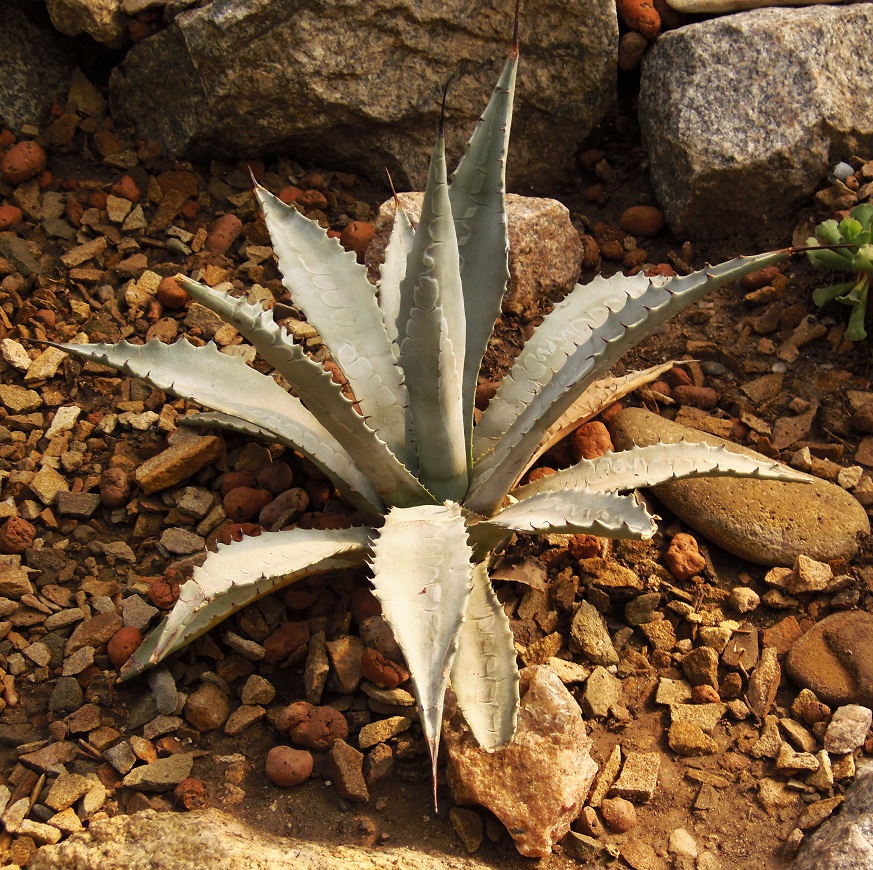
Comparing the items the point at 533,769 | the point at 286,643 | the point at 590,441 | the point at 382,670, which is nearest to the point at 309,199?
the point at 590,441

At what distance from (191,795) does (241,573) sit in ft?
1.44

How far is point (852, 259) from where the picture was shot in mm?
2428

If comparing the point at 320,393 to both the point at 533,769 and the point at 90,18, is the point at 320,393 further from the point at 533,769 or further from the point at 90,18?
the point at 90,18

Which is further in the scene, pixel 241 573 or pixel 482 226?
pixel 482 226

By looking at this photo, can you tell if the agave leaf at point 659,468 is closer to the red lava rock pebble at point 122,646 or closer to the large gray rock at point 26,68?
the red lava rock pebble at point 122,646

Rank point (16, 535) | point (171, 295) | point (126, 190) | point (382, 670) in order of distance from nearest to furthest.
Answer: point (382, 670)
point (16, 535)
point (171, 295)
point (126, 190)

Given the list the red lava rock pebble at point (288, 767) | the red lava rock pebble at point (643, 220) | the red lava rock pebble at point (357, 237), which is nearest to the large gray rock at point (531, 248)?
the red lava rock pebble at point (357, 237)

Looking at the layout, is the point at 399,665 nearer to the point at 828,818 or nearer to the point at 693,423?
the point at 828,818

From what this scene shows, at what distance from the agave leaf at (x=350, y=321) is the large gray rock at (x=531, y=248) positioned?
59 centimetres

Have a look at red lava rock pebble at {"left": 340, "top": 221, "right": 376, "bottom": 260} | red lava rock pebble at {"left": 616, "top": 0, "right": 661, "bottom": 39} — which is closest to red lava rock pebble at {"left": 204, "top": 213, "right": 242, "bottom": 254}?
red lava rock pebble at {"left": 340, "top": 221, "right": 376, "bottom": 260}

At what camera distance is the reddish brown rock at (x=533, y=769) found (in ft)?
5.26

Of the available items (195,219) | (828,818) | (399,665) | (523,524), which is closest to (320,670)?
(399,665)

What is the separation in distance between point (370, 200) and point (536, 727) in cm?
185

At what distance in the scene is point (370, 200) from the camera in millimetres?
2957
